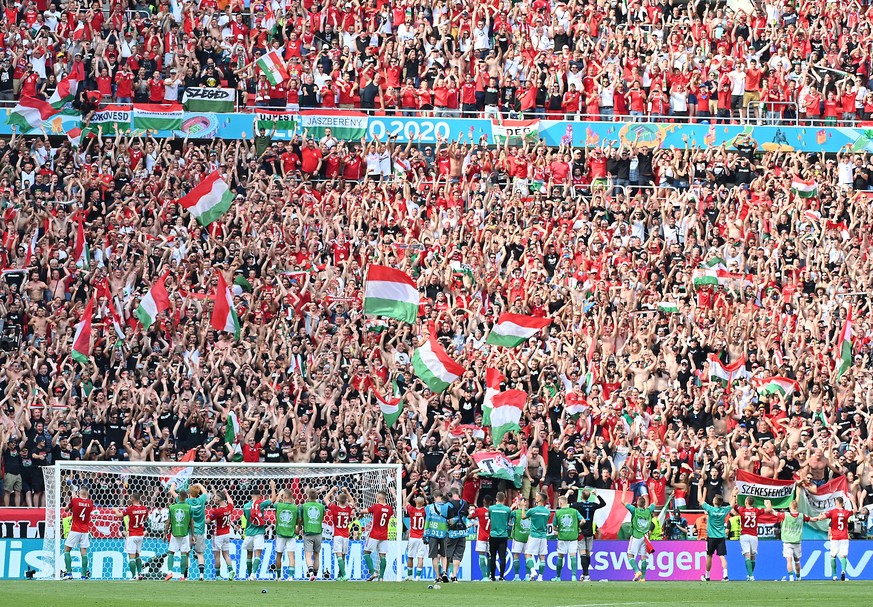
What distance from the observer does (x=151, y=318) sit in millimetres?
29547

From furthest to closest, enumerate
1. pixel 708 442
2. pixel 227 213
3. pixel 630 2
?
pixel 630 2, pixel 227 213, pixel 708 442

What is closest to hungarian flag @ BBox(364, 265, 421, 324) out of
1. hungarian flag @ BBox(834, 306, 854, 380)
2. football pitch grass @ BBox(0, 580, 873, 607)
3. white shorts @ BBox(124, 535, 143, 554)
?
football pitch grass @ BBox(0, 580, 873, 607)

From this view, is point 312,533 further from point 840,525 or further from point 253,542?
point 840,525

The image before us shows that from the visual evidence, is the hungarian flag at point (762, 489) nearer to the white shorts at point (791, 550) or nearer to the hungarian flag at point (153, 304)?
the white shorts at point (791, 550)

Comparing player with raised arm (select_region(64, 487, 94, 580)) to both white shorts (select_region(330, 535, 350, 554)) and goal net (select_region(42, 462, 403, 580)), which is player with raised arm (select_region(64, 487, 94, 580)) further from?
white shorts (select_region(330, 535, 350, 554))

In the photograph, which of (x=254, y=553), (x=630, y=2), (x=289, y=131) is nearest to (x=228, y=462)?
(x=254, y=553)

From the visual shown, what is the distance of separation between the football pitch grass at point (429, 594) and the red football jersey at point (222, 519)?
145 centimetres

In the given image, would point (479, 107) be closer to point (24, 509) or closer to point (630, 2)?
point (630, 2)

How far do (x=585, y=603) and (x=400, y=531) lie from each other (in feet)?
20.9

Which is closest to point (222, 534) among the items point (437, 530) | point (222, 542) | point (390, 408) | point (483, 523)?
point (222, 542)

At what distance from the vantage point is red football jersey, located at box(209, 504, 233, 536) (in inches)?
1001

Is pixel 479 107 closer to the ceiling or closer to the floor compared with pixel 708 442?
closer to the ceiling

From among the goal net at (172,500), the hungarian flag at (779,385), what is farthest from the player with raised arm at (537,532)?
the hungarian flag at (779,385)

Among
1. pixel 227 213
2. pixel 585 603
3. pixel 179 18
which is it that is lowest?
pixel 585 603
